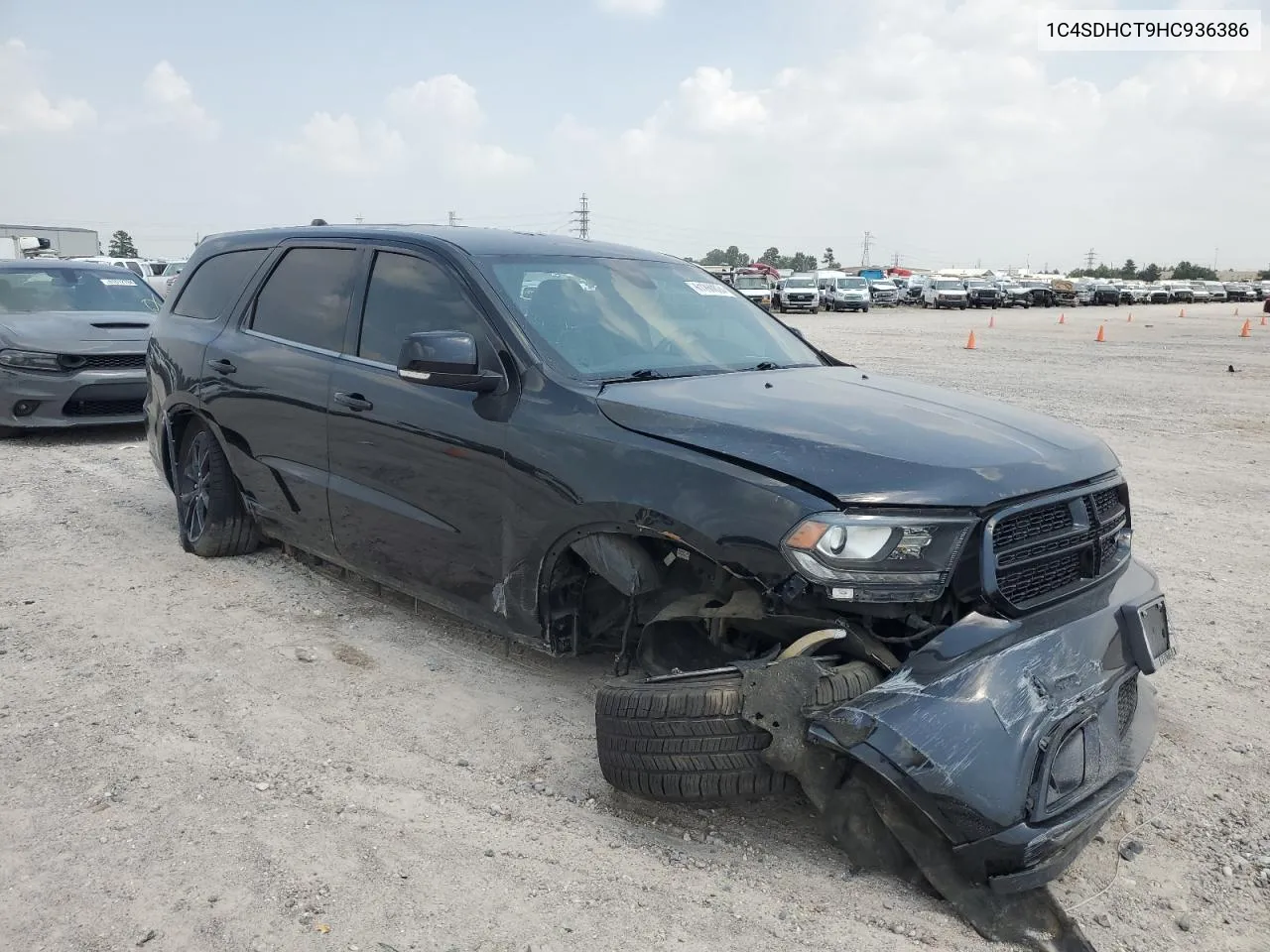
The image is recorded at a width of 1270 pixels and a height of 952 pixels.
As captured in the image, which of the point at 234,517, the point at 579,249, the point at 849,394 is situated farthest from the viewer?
the point at 234,517

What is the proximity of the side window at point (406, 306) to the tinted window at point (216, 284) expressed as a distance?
1.23 meters

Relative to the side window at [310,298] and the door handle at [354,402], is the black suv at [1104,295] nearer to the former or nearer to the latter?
the side window at [310,298]

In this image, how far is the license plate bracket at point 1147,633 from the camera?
3000 mm

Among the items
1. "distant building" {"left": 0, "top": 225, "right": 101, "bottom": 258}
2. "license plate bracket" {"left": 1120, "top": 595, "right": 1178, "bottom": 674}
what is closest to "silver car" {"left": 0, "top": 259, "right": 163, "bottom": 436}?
"license plate bracket" {"left": 1120, "top": 595, "right": 1178, "bottom": 674}

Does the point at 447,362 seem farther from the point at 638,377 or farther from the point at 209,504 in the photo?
the point at 209,504

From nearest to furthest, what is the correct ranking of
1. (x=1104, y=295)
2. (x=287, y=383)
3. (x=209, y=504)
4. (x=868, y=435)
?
(x=868, y=435) < (x=287, y=383) < (x=209, y=504) < (x=1104, y=295)

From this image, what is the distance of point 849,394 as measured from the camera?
3648 mm

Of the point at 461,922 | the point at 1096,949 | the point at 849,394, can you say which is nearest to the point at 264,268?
the point at 849,394

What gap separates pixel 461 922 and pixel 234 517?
351 cm

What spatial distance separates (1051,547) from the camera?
303 cm

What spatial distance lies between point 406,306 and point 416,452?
0.67 m

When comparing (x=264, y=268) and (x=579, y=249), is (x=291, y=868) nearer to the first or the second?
(x=579, y=249)

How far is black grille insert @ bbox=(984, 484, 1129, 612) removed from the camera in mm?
2873

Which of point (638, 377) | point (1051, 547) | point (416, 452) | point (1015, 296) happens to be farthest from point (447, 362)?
point (1015, 296)
